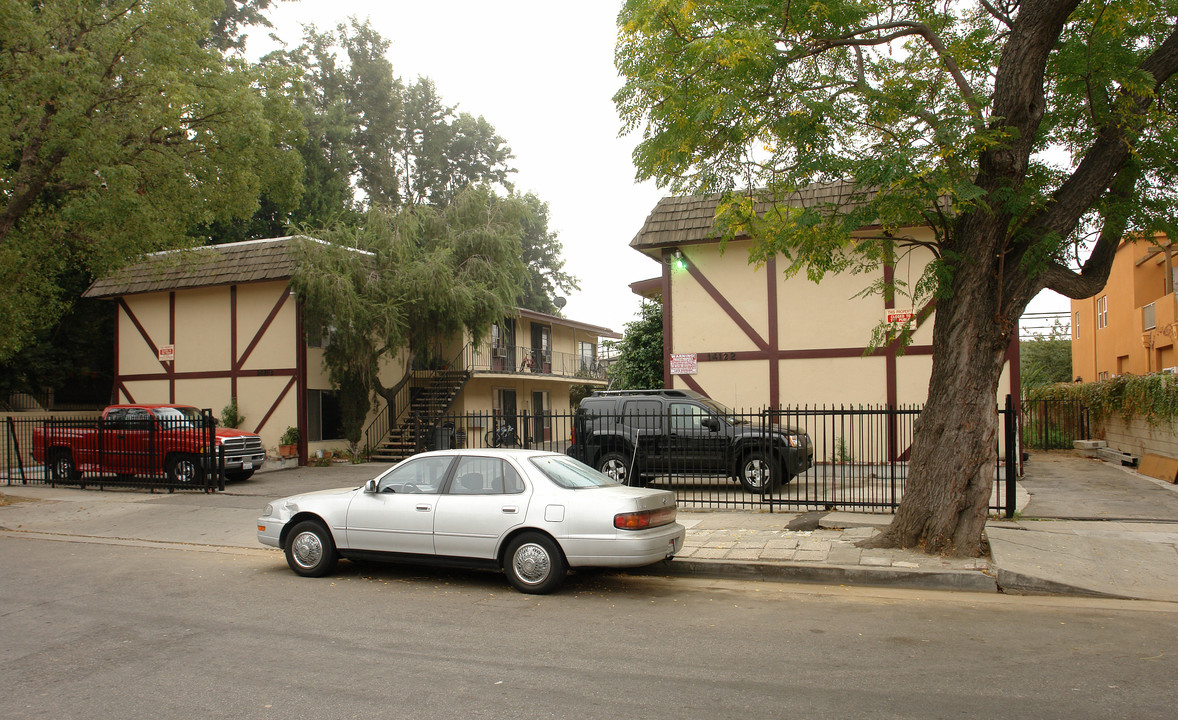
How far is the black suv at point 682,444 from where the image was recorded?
13398mm

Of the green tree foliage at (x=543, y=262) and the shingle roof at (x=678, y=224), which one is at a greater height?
the green tree foliage at (x=543, y=262)

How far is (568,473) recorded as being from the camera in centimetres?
833

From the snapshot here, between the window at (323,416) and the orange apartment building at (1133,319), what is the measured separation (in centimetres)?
2194

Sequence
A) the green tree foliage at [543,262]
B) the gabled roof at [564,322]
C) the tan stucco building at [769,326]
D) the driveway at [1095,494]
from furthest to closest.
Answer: the green tree foliage at [543,262] → the gabled roof at [564,322] → the tan stucco building at [769,326] → the driveway at [1095,494]

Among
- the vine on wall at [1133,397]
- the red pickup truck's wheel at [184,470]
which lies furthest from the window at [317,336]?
the vine on wall at [1133,397]

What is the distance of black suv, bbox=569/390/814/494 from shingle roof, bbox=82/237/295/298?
12622 mm

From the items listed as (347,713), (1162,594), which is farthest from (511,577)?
(1162,594)

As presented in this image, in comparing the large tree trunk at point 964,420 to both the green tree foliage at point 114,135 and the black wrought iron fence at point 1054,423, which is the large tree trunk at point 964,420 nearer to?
the green tree foliage at point 114,135

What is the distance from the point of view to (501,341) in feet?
98.6

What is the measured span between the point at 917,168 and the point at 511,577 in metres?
5.74

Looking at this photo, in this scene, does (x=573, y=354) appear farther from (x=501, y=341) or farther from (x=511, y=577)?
(x=511, y=577)

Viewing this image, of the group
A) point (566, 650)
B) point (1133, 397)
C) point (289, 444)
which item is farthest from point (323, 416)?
point (1133, 397)

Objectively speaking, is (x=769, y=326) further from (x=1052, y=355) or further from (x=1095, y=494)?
(x=1052, y=355)

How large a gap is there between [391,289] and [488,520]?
1660 cm
